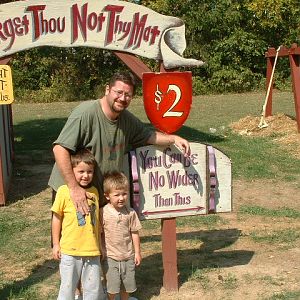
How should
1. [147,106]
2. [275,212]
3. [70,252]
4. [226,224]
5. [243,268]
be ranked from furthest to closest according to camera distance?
[275,212], [226,224], [243,268], [147,106], [70,252]

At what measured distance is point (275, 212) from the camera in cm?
696

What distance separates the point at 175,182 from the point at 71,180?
3.26 feet

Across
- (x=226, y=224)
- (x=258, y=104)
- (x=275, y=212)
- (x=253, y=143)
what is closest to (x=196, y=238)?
(x=226, y=224)

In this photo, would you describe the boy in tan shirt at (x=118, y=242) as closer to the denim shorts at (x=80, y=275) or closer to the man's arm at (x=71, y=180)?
the denim shorts at (x=80, y=275)

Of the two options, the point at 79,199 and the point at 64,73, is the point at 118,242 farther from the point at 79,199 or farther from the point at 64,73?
the point at 64,73

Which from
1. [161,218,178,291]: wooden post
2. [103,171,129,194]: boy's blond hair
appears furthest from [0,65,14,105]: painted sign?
[161,218,178,291]: wooden post

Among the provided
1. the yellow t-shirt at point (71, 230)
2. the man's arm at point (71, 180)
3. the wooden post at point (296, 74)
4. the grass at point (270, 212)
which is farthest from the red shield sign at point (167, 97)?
the wooden post at point (296, 74)

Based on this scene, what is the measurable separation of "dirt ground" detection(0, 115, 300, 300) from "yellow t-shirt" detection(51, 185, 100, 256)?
931 millimetres

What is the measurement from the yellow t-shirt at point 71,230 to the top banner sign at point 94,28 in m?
1.42

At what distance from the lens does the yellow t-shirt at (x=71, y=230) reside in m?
3.78

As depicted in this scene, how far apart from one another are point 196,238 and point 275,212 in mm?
1404

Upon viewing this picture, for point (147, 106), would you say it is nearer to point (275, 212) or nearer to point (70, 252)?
point (70, 252)

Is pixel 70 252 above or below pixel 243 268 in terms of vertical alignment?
above

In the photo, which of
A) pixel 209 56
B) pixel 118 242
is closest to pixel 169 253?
pixel 118 242
